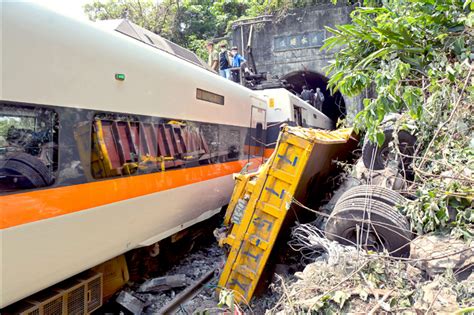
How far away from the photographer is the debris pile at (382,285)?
223 centimetres

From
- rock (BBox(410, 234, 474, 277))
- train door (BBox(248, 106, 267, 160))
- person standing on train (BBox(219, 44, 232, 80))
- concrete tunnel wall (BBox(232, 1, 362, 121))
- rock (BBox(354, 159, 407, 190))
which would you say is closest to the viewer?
rock (BBox(410, 234, 474, 277))

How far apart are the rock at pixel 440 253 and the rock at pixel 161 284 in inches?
108

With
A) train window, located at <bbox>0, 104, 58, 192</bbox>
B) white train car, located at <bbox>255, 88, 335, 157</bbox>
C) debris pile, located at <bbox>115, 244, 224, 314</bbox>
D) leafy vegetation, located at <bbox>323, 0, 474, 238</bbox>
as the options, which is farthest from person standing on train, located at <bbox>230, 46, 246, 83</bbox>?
train window, located at <bbox>0, 104, 58, 192</bbox>

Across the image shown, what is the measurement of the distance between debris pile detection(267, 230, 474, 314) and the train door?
4.16m

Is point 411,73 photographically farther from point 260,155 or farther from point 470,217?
point 260,155

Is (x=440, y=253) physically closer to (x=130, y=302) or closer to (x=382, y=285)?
(x=382, y=285)

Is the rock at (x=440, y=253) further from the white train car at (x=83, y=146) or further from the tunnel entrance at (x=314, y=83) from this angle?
the tunnel entrance at (x=314, y=83)

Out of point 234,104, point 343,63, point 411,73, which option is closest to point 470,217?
point 411,73

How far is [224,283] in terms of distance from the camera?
390cm

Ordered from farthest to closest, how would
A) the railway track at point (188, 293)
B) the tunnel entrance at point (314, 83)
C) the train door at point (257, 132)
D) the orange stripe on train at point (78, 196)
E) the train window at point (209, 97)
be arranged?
the tunnel entrance at point (314, 83)
the train door at point (257, 132)
the train window at point (209, 97)
the railway track at point (188, 293)
the orange stripe on train at point (78, 196)

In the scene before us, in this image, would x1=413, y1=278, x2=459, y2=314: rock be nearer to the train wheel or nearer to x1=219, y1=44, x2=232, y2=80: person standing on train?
the train wheel

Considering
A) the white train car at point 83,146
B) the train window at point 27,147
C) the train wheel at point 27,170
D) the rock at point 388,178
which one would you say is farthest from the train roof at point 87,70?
the rock at point 388,178

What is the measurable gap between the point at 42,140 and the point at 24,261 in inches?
35.3

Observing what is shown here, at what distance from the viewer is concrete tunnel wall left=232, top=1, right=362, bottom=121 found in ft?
44.8
